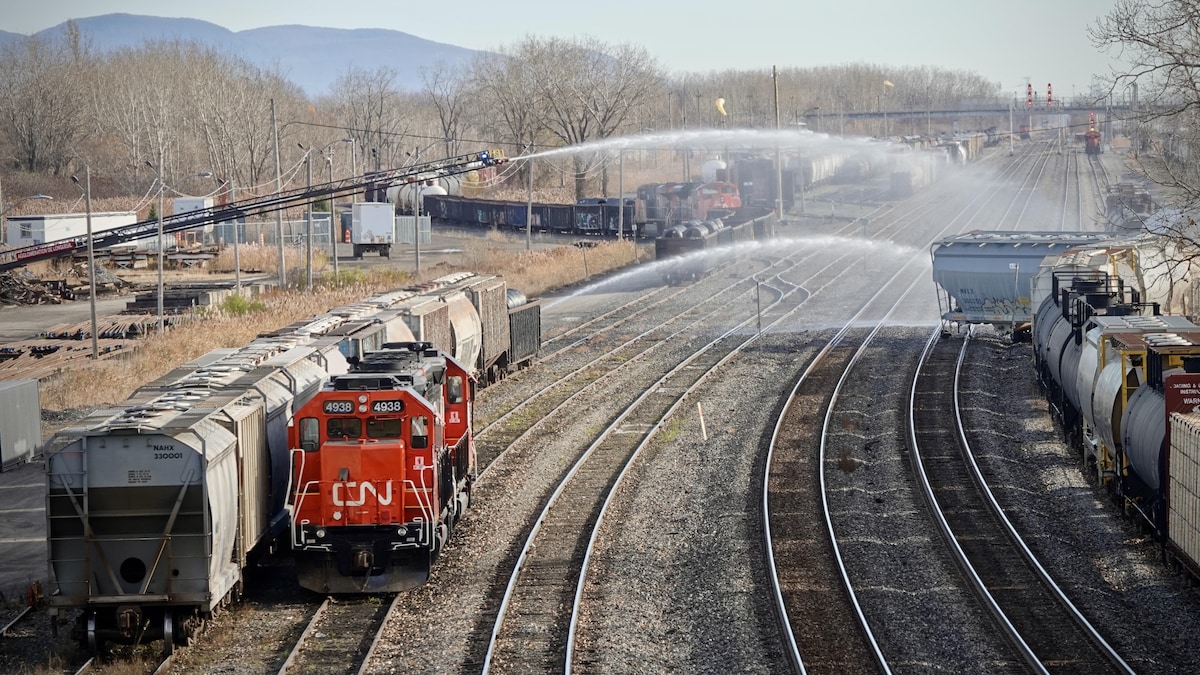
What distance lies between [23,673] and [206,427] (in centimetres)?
354

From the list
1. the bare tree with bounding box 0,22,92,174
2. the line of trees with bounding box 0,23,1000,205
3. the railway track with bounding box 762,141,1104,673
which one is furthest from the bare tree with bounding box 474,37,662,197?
the railway track with bounding box 762,141,1104,673

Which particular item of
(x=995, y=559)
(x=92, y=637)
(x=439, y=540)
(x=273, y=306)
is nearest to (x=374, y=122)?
(x=273, y=306)

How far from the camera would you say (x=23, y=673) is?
48.1ft

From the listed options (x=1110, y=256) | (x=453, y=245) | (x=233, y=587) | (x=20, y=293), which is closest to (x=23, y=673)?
→ (x=233, y=587)

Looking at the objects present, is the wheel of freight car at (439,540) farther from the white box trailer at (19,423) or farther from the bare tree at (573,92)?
the bare tree at (573,92)

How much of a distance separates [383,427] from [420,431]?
51 centimetres

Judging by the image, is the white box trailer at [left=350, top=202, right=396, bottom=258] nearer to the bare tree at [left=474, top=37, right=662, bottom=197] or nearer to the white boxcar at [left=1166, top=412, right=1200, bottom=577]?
the bare tree at [left=474, top=37, right=662, bottom=197]

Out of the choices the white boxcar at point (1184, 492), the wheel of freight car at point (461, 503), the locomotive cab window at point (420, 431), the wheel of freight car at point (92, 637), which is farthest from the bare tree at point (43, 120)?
the white boxcar at point (1184, 492)

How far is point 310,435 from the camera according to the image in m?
16.8

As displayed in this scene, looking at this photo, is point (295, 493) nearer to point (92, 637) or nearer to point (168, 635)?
point (168, 635)

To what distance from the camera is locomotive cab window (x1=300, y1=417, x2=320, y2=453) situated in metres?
16.8

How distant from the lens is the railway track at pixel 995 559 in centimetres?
1473

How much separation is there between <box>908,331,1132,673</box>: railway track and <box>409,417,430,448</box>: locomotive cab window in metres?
7.90

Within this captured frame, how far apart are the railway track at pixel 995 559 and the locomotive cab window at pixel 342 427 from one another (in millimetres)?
8824
